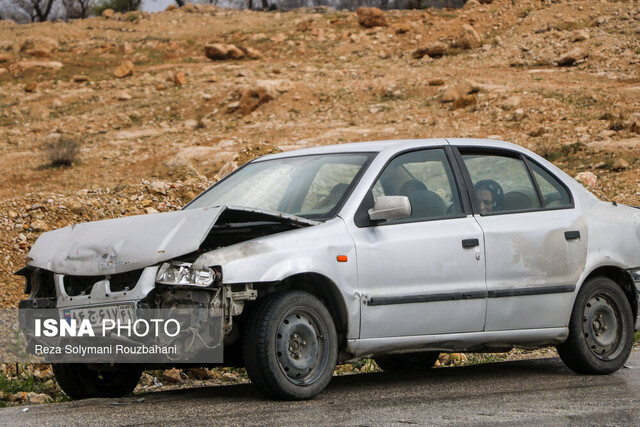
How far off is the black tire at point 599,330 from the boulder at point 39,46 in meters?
35.2

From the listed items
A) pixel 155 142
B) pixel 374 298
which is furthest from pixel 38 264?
pixel 155 142

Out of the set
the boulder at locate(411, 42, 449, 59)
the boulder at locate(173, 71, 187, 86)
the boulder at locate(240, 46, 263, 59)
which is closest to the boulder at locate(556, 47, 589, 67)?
the boulder at locate(411, 42, 449, 59)

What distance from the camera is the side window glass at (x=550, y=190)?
7.27 m

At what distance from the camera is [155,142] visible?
28406 millimetres

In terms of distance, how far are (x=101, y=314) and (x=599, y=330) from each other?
3735mm

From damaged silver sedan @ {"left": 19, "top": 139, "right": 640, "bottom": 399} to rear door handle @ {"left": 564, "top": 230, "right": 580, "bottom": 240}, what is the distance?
25 millimetres

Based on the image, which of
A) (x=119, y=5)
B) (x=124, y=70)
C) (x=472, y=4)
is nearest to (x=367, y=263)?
(x=124, y=70)

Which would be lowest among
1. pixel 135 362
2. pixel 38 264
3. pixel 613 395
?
pixel 613 395

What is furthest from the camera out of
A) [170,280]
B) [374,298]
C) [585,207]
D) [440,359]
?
[440,359]

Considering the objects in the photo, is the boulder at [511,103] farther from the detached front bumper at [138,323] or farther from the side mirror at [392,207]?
the detached front bumper at [138,323]

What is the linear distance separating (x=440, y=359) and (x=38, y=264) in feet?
15.1

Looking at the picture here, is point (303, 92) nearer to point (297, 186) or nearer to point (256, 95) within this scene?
point (256, 95)

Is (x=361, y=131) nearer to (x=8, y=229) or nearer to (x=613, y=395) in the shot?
(x=8, y=229)

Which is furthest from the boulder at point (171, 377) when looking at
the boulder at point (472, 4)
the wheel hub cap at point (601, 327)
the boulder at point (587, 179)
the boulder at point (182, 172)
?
the boulder at point (472, 4)
